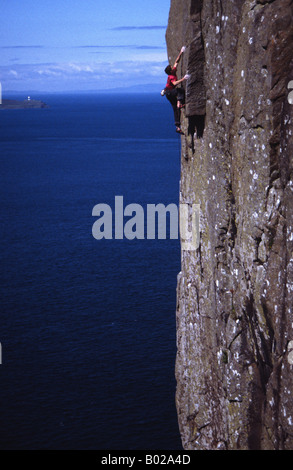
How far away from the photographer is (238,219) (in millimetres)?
25031

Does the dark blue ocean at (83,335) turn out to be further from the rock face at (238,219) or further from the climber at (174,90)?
the climber at (174,90)

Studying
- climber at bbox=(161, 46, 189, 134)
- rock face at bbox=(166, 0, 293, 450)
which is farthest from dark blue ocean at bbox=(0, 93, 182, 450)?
climber at bbox=(161, 46, 189, 134)

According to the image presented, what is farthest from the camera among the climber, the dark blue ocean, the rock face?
the dark blue ocean

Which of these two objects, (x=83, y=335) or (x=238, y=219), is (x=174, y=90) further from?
(x=83, y=335)

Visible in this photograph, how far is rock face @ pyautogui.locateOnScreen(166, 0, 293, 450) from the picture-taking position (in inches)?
828

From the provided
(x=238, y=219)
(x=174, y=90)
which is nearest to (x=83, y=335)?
(x=174, y=90)

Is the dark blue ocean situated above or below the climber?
below

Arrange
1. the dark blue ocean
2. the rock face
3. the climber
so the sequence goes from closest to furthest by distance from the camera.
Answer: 1. the rock face
2. the climber
3. the dark blue ocean

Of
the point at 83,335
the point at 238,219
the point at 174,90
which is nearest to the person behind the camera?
the point at 238,219

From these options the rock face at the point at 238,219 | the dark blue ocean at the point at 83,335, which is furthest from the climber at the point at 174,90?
the dark blue ocean at the point at 83,335

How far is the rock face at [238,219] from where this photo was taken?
21031 mm

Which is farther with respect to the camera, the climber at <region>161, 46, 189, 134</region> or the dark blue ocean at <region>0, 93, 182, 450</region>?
the dark blue ocean at <region>0, 93, 182, 450</region>

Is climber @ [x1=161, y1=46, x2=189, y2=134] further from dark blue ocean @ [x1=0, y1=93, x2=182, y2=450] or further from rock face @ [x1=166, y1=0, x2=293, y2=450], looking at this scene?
dark blue ocean @ [x1=0, y1=93, x2=182, y2=450]

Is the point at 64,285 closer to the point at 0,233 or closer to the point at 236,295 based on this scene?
the point at 0,233
